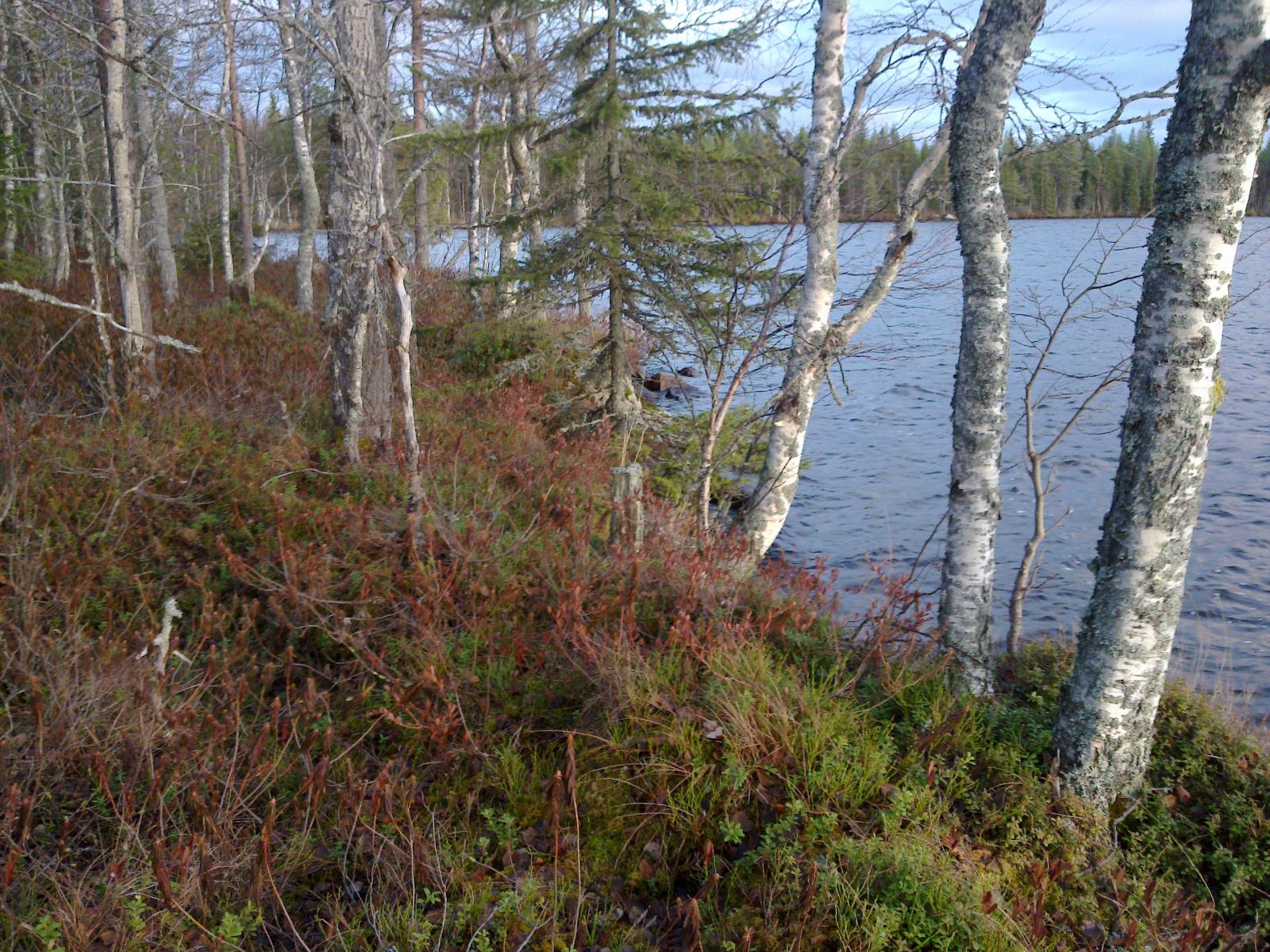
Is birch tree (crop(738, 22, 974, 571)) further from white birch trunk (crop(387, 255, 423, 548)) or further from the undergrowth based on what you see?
white birch trunk (crop(387, 255, 423, 548))

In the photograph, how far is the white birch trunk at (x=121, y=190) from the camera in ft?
25.8

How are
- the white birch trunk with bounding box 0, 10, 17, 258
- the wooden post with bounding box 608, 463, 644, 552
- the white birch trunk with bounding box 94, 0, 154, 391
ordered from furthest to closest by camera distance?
the white birch trunk with bounding box 0, 10, 17, 258, the white birch trunk with bounding box 94, 0, 154, 391, the wooden post with bounding box 608, 463, 644, 552

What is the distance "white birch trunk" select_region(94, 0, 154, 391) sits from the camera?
788 centimetres

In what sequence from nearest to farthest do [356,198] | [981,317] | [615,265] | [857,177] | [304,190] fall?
[981,317], [356,198], [857,177], [615,265], [304,190]

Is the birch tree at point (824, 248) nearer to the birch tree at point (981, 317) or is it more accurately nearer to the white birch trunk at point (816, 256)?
the white birch trunk at point (816, 256)

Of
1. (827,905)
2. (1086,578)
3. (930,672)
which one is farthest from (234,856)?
(1086,578)

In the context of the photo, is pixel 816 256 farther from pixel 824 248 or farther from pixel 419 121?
A: pixel 419 121

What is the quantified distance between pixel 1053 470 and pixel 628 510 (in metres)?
4.44

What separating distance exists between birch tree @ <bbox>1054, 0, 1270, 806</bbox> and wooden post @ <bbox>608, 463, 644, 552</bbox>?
9.54 ft

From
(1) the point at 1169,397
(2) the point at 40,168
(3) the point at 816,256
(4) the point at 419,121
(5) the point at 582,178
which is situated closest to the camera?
(1) the point at 1169,397

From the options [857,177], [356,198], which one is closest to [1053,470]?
[857,177]

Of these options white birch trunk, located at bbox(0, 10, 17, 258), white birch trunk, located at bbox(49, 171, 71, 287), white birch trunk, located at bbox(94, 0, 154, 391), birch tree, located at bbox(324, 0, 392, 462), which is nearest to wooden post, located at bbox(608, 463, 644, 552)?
birch tree, located at bbox(324, 0, 392, 462)

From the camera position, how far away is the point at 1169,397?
13.2 feet

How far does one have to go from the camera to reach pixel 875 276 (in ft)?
27.2
